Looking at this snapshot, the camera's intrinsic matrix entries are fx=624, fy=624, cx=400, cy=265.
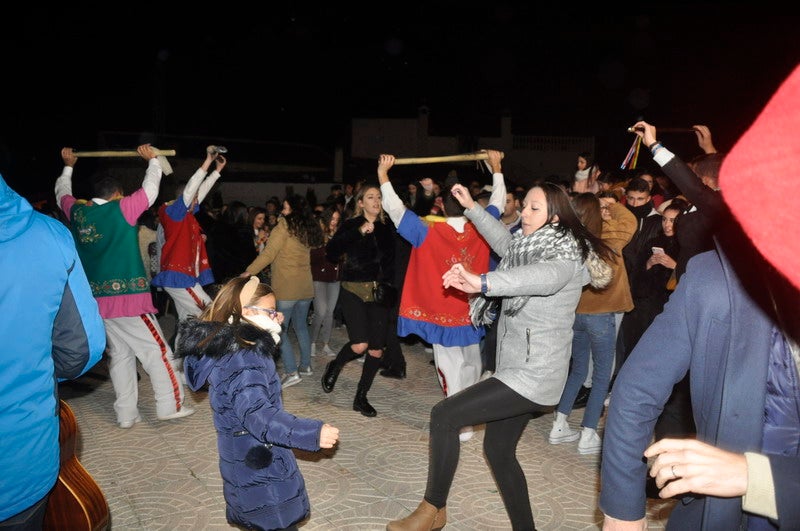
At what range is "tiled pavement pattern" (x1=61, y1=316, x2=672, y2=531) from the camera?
4.04 metres

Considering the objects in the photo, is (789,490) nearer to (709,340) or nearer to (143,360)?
(709,340)

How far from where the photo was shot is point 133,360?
18.2 ft

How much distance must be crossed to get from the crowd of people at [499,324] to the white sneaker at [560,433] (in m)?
0.01

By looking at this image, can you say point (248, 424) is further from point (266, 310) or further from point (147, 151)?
point (147, 151)

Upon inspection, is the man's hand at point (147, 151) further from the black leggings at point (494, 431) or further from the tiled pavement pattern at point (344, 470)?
the black leggings at point (494, 431)

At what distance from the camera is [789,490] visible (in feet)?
4.35

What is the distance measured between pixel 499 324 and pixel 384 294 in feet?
7.70

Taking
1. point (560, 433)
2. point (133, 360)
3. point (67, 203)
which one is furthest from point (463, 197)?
point (67, 203)

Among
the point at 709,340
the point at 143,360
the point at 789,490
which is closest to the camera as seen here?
the point at 789,490

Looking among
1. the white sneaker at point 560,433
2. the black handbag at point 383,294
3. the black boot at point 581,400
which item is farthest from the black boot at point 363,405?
the black boot at point 581,400

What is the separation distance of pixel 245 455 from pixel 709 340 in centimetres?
204

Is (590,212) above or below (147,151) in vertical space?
below

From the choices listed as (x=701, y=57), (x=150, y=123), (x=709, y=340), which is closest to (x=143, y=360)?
(x=709, y=340)

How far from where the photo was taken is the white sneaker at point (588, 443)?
16.5 feet
